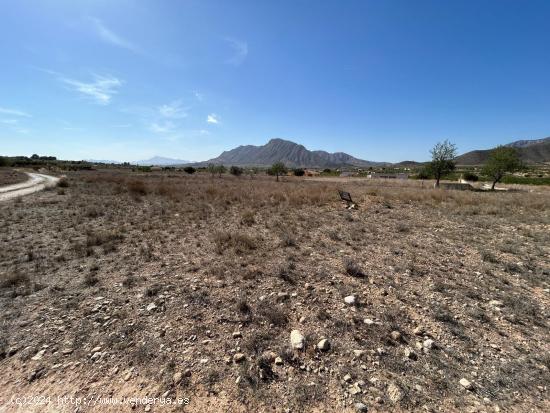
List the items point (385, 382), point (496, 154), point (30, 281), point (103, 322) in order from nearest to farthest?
point (385, 382) → point (103, 322) → point (30, 281) → point (496, 154)

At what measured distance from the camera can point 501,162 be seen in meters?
34.8

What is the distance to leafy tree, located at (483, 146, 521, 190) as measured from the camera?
→ 3416 cm

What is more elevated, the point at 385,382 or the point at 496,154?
the point at 496,154

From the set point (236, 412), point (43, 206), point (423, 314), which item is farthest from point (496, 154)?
point (43, 206)

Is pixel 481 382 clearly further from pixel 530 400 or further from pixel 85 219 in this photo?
pixel 85 219

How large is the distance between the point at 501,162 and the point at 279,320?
44.8 metres

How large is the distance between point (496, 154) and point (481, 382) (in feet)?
147

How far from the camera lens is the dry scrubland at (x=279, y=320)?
2.99 meters

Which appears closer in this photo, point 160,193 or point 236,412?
point 236,412

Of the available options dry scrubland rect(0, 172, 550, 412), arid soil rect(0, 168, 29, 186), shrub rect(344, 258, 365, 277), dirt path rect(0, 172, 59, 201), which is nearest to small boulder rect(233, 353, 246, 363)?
dry scrubland rect(0, 172, 550, 412)

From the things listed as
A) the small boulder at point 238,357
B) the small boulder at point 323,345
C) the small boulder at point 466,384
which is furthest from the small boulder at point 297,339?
the small boulder at point 466,384

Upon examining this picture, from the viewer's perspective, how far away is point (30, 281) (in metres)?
5.68

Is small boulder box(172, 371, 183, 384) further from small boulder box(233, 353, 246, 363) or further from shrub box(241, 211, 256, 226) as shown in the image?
shrub box(241, 211, 256, 226)

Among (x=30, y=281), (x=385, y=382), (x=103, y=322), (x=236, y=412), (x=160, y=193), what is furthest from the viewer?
(x=160, y=193)
